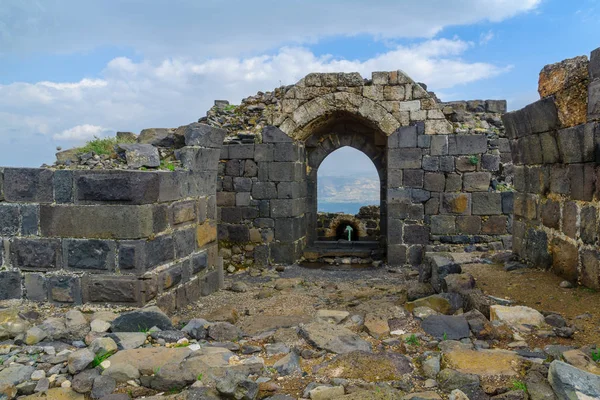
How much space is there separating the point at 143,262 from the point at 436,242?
226 inches

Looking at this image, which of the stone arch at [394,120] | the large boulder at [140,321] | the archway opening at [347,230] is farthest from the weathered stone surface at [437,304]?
the archway opening at [347,230]

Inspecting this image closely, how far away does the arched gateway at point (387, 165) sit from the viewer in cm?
843

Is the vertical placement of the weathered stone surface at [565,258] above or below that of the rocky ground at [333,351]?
above

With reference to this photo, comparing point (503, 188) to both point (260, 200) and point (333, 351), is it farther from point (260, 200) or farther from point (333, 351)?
point (333, 351)

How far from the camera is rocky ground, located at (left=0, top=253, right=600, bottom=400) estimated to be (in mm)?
2664

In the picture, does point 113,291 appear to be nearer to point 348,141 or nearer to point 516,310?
point 516,310

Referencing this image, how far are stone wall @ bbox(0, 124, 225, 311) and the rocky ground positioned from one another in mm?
→ 228

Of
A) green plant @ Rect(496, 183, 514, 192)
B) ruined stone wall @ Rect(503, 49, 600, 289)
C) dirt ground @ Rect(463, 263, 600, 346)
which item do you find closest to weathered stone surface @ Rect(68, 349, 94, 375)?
dirt ground @ Rect(463, 263, 600, 346)

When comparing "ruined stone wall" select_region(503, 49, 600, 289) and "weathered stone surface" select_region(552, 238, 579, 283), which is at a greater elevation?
"ruined stone wall" select_region(503, 49, 600, 289)

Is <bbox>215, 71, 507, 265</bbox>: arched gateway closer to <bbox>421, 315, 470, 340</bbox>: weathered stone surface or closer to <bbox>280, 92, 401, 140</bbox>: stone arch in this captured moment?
<bbox>280, 92, 401, 140</bbox>: stone arch

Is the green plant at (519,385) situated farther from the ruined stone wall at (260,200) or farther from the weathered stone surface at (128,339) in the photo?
the ruined stone wall at (260,200)

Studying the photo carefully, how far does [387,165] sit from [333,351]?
19.5 feet

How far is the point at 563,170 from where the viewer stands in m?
4.41

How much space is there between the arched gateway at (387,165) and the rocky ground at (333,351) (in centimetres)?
372
